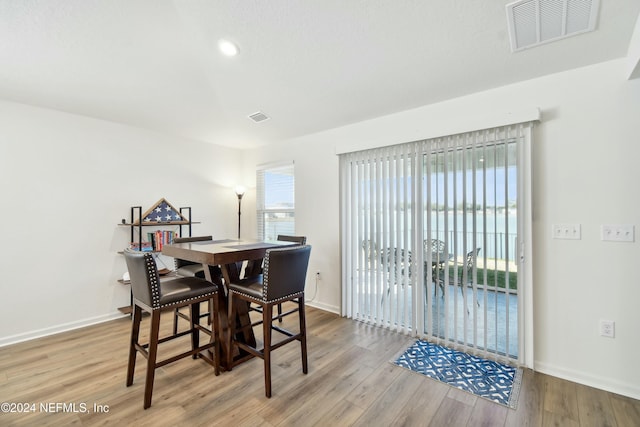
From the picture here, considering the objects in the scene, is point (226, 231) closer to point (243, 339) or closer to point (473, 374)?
point (243, 339)

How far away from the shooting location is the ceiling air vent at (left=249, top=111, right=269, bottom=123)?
3.41 metres

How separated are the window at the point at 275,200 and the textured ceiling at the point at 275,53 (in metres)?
1.28

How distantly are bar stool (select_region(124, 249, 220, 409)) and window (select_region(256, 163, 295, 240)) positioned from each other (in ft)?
6.93

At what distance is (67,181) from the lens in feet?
10.3

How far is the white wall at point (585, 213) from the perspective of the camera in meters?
1.97

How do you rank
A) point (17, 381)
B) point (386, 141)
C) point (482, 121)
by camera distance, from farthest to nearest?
1. point (386, 141)
2. point (482, 121)
3. point (17, 381)

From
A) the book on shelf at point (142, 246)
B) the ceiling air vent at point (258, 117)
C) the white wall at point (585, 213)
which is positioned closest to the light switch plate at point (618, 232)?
the white wall at point (585, 213)

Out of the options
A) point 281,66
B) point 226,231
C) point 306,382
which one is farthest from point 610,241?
point 226,231

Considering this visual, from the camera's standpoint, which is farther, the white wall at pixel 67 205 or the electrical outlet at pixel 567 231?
the white wall at pixel 67 205

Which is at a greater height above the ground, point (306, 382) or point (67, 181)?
point (67, 181)

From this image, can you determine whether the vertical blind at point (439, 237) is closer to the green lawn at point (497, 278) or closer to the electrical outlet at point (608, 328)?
the green lawn at point (497, 278)

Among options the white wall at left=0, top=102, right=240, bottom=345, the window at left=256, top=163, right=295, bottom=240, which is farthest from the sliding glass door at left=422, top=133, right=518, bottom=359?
the white wall at left=0, top=102, right=240, bottom=345

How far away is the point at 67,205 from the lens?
124 inches

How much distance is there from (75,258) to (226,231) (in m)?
1.91
